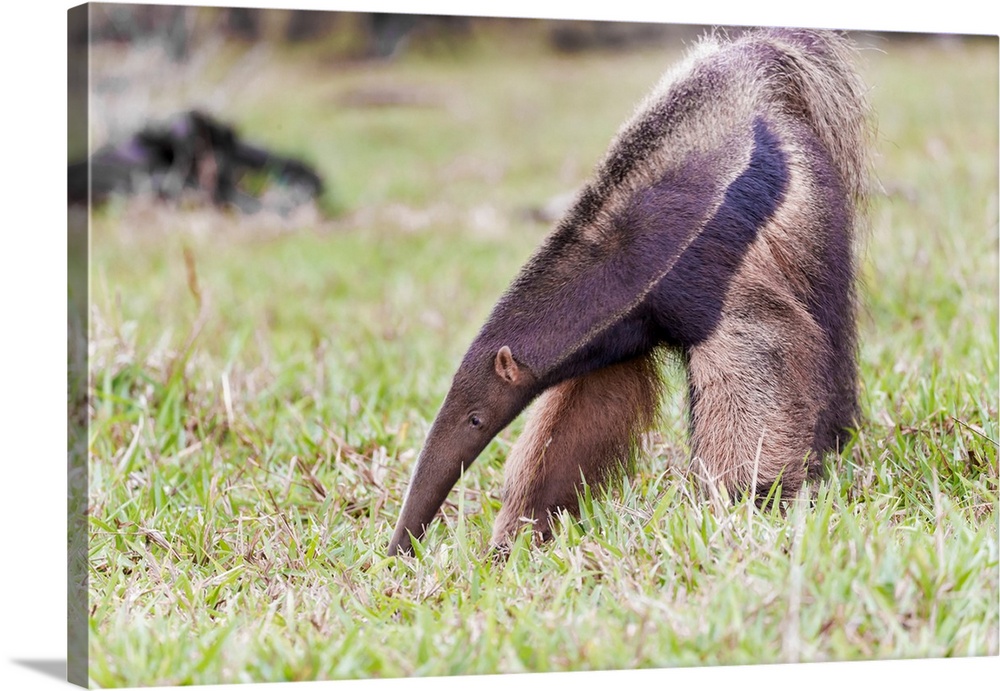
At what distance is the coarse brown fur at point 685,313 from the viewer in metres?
3.94

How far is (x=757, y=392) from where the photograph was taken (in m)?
3.95

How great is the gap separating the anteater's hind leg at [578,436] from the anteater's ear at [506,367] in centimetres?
38

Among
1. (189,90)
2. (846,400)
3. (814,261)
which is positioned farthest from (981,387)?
(189,90)

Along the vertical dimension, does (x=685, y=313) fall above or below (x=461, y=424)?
above

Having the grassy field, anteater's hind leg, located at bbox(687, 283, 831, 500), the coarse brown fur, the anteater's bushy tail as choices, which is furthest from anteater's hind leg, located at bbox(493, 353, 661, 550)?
the anteater's bushy tail

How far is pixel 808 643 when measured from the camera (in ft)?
10.8

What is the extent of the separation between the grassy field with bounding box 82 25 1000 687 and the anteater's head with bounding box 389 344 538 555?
10 cm

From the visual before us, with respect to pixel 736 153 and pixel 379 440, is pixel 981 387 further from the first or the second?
pixel 379 440

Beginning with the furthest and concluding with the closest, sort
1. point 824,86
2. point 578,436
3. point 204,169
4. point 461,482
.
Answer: point 204,169 < point 824,86 < point 578,436 < point 461,482

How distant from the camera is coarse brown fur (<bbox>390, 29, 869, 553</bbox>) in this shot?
394 cm

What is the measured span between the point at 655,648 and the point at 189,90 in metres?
9.68

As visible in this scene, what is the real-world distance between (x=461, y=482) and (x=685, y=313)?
3.10 ft

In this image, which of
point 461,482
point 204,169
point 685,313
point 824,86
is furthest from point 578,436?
point 204,169

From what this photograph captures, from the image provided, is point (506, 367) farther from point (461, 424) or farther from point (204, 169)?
point (204, 169)
